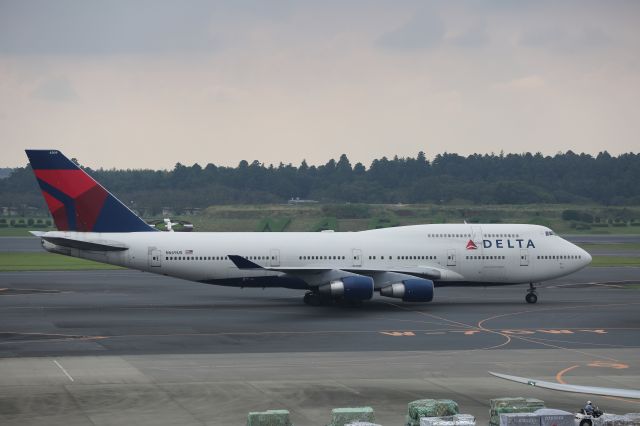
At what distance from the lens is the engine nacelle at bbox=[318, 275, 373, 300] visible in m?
50.6

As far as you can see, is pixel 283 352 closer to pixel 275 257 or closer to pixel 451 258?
pixel 275 257

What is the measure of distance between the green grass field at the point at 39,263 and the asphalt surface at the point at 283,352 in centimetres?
2020

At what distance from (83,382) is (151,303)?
24.2 metres

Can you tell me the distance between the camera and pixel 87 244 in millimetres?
52344

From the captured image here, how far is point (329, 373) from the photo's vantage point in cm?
3309

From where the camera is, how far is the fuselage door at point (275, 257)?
180 ft

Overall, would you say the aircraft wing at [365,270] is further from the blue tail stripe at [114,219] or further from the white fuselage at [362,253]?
the blue tail stripe at [114,219]

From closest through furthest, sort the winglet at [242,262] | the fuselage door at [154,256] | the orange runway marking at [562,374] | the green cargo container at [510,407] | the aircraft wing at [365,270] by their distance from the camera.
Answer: the green cargo container at [510,407], the orange runway marking at [562,374], the winglet at [242,262], the aircraft wing at [365,270], the fuselage door at [154,256]

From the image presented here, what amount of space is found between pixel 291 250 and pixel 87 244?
37.7 ft

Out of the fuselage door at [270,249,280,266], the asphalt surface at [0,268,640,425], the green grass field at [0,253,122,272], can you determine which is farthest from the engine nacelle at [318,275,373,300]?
the green grass field at [0,253,122,272]

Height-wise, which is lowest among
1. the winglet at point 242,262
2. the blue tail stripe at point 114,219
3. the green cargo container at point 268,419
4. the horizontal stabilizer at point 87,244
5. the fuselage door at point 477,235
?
the green cargo container at point 268,419

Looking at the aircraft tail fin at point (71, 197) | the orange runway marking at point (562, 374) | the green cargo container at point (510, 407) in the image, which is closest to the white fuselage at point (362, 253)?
the aircraft tail fin at point (71, 197)

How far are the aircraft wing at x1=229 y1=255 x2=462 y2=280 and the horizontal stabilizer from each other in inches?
291

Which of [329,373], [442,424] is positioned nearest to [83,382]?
[329,373]
